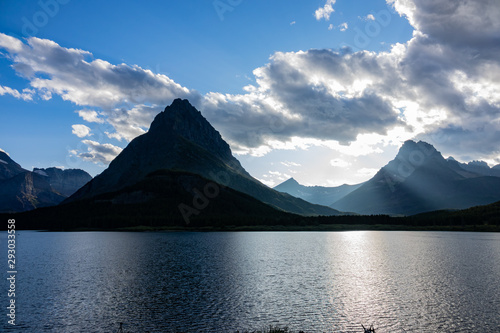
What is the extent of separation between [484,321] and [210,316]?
37.6 meters

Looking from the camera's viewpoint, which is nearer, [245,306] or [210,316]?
[210,316]

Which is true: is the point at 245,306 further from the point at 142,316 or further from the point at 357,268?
the point at 357,268

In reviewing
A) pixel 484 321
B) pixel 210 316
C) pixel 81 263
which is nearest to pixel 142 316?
pixel 210 316

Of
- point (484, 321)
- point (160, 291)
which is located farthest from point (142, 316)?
point (484, 321)

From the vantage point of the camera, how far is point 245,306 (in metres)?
52.1

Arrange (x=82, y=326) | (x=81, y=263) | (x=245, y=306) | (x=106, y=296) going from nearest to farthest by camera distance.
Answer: (x=82, y=326) → (x=245, y=306) → (x=106, y=296) → (x=81, y=263)

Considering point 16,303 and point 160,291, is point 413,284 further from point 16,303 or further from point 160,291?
point 16,303

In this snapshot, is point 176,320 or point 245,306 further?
point 245,306

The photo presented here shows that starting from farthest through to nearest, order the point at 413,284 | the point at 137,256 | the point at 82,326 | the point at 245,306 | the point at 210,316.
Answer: the point at 137,256
the point at 413,284
the point at 245,306
the point at 210,316
the point at 82,326

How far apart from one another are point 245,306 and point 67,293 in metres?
33.9

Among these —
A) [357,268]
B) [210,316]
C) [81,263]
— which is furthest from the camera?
[81,263]

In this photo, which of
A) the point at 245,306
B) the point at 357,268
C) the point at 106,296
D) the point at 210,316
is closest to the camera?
the point at 210,316

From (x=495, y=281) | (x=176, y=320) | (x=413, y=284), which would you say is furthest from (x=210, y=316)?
(x=495, y=281)

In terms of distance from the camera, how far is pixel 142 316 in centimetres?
4750
